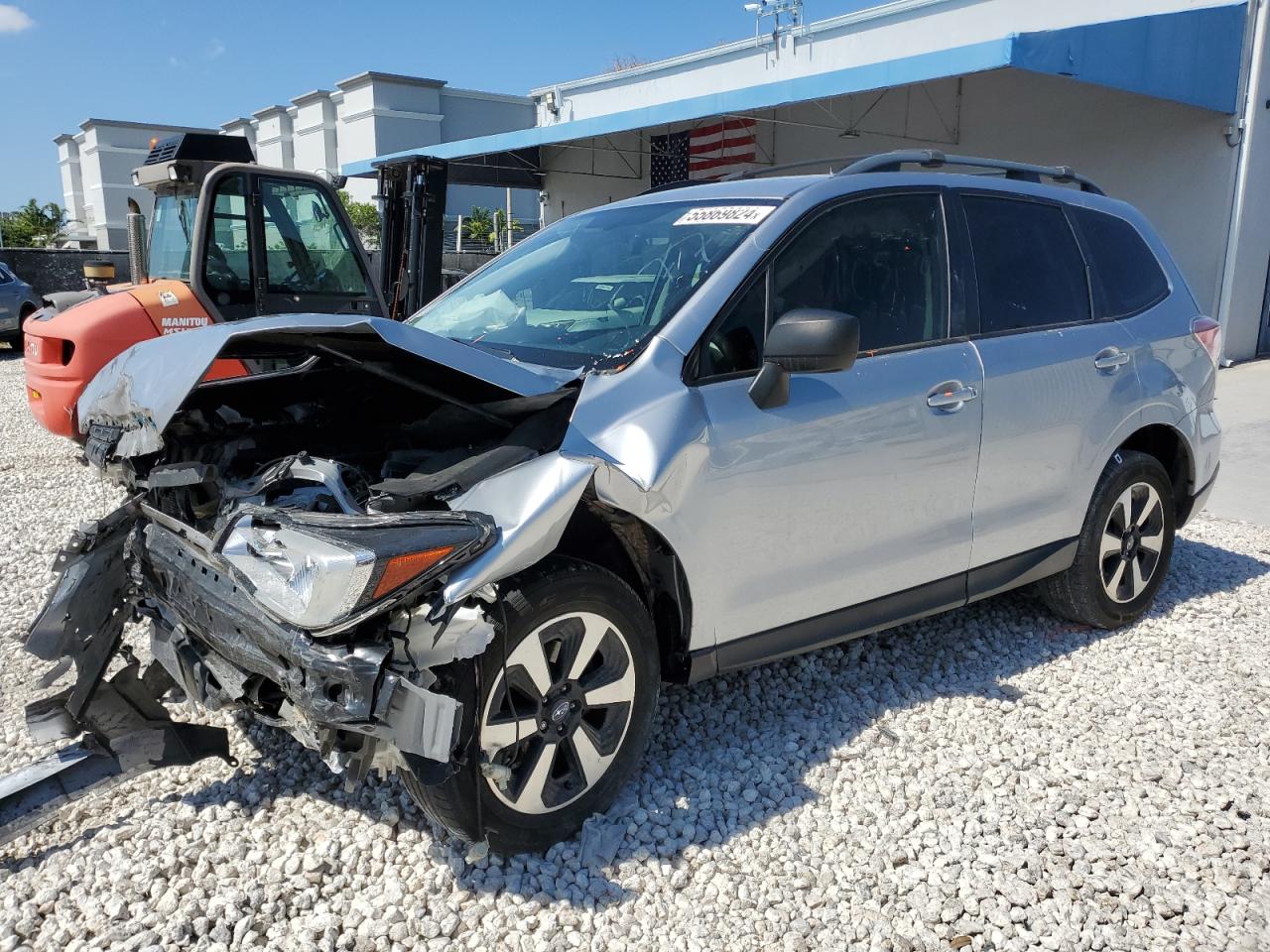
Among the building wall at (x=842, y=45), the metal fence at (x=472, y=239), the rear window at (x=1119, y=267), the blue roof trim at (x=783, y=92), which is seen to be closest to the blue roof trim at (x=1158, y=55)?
the blue roof trim at (x=783, y=92)

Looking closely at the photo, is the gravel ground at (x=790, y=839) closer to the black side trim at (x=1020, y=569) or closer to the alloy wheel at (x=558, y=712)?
the alloy wheel at (x=558, y=712)

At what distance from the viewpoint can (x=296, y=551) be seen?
241 cm

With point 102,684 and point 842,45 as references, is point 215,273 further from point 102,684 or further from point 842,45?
point 842,45

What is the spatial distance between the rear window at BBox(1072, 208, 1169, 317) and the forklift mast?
19.1 ft

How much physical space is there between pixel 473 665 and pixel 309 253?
5.70 m

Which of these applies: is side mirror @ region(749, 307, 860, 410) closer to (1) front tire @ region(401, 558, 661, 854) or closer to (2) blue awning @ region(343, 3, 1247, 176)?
(1) front tire @ region(401, 558, 661, 854)

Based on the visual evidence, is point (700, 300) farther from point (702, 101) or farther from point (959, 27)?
point (959, 27)

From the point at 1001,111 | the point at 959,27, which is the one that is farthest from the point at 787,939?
the point at 959,27

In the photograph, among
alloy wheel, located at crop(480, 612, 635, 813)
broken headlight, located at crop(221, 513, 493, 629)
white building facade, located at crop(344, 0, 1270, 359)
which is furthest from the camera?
white building facade, located at crop(344, 0, 1270, 359)

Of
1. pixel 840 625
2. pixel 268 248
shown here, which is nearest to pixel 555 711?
pixel 840 625


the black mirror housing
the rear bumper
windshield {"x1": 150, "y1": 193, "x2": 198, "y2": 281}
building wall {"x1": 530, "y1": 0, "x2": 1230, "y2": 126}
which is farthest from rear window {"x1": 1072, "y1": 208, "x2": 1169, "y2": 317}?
building wall {"x1": 530, "y1": 0, "x2": 1230, "y2": 126}

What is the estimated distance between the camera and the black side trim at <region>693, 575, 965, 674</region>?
3256mm

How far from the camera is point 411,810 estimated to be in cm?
309

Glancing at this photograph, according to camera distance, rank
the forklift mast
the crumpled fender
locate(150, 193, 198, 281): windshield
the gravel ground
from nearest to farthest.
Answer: the crumpled fender < the gravel ground < locate(150, 193, 198, 281): windshield < the forklift mast
